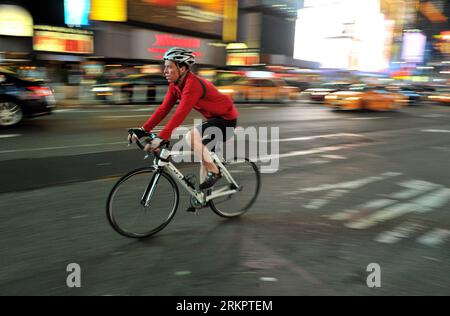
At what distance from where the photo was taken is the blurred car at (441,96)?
3073 centimetres

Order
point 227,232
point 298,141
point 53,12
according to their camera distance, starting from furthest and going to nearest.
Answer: point 53,12
point 298,141
point 227,232

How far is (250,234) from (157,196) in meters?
1.12

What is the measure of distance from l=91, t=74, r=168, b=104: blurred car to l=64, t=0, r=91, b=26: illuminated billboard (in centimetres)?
1099

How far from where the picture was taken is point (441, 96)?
31.3 metres

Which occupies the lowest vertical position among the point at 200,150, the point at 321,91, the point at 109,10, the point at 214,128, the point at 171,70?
the point at 200,150

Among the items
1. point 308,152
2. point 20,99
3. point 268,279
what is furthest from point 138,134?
point 20,99

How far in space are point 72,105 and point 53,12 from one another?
1440cm

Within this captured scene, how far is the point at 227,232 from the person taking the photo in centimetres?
450

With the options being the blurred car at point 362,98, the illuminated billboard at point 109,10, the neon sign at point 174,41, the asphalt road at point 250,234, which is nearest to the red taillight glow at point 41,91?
the asphalt road at point 250,234

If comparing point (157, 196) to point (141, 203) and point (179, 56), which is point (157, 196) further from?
point (179, 56)

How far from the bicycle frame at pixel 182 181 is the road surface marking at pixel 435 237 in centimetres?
218

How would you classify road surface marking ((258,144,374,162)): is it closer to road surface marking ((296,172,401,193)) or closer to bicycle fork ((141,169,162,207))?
road surface marking ((296,172,401,193))
